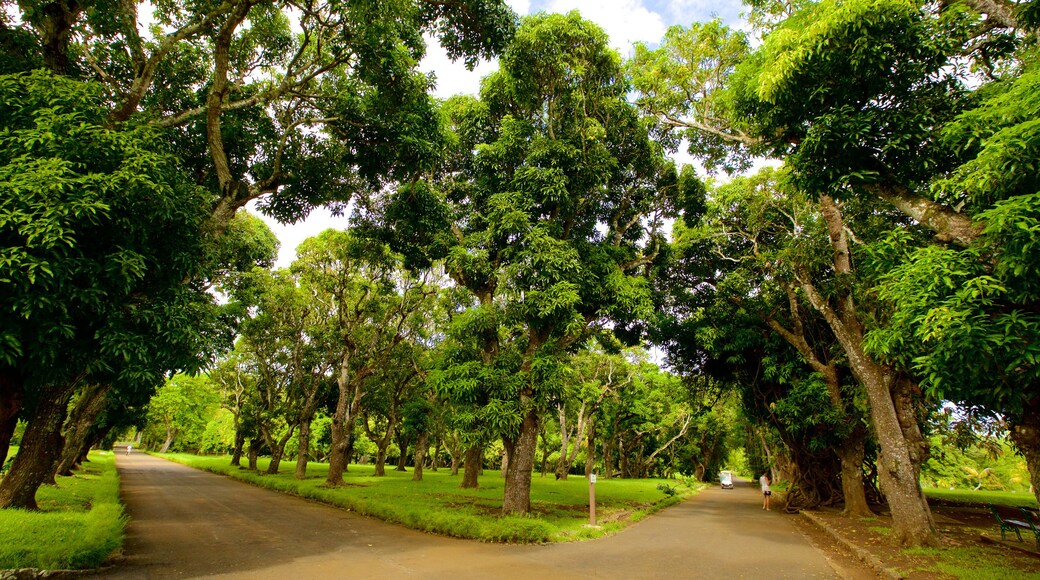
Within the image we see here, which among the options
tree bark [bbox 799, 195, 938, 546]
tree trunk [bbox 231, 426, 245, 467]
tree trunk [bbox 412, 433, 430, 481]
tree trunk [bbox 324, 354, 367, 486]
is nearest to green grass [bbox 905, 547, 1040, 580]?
tree bark [bbox 799, 195, 938, 546]

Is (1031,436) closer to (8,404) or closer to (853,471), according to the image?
(853,471)

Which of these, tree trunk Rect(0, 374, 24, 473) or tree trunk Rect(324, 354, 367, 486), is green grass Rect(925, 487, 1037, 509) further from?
tree trunk Rect(0, 374, 24, 473)

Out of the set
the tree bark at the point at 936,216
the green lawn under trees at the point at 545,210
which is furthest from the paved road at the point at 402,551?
the tree bark at the point at 936,216

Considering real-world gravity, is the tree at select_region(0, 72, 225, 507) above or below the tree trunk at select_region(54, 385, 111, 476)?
above

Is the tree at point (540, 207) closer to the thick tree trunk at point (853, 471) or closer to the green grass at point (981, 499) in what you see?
the thick tree trunk at point (853, 471)

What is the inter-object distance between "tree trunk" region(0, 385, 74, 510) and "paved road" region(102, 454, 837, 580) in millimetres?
2203


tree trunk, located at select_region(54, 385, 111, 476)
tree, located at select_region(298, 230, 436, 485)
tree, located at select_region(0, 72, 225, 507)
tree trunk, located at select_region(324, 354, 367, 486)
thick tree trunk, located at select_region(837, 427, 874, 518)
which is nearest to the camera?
tree, located at select_region(0, 72, 225, 507)

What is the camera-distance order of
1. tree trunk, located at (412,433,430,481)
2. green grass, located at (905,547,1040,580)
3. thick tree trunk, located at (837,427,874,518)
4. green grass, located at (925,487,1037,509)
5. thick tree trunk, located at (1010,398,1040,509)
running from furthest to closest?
tree trunk, located at (412,433,430,481) < green grass, located at (925,487,1037,509) < thick tree trunk, located at (837,427,874,518) < green grass, located at (905,547,1040,580) < thick tree trunk, located at (1010,398,1040,509)

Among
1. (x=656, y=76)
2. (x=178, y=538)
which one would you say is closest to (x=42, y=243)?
(x=178, y=538)

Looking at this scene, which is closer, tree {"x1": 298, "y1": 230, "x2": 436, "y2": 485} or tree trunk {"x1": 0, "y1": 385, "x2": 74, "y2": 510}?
tree trunk {"x1": 0, "y1": 385, "x2": 74, "y2": 510}

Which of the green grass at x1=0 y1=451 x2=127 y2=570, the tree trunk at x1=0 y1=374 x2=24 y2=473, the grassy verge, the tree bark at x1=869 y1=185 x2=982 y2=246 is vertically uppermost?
the tree bark at x1=869 y1=185 x2=982 y2=246

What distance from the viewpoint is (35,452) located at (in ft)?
33.8

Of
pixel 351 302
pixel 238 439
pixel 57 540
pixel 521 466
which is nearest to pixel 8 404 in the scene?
pixel 57 540

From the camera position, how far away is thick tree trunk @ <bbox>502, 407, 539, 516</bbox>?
1174 centimetres
